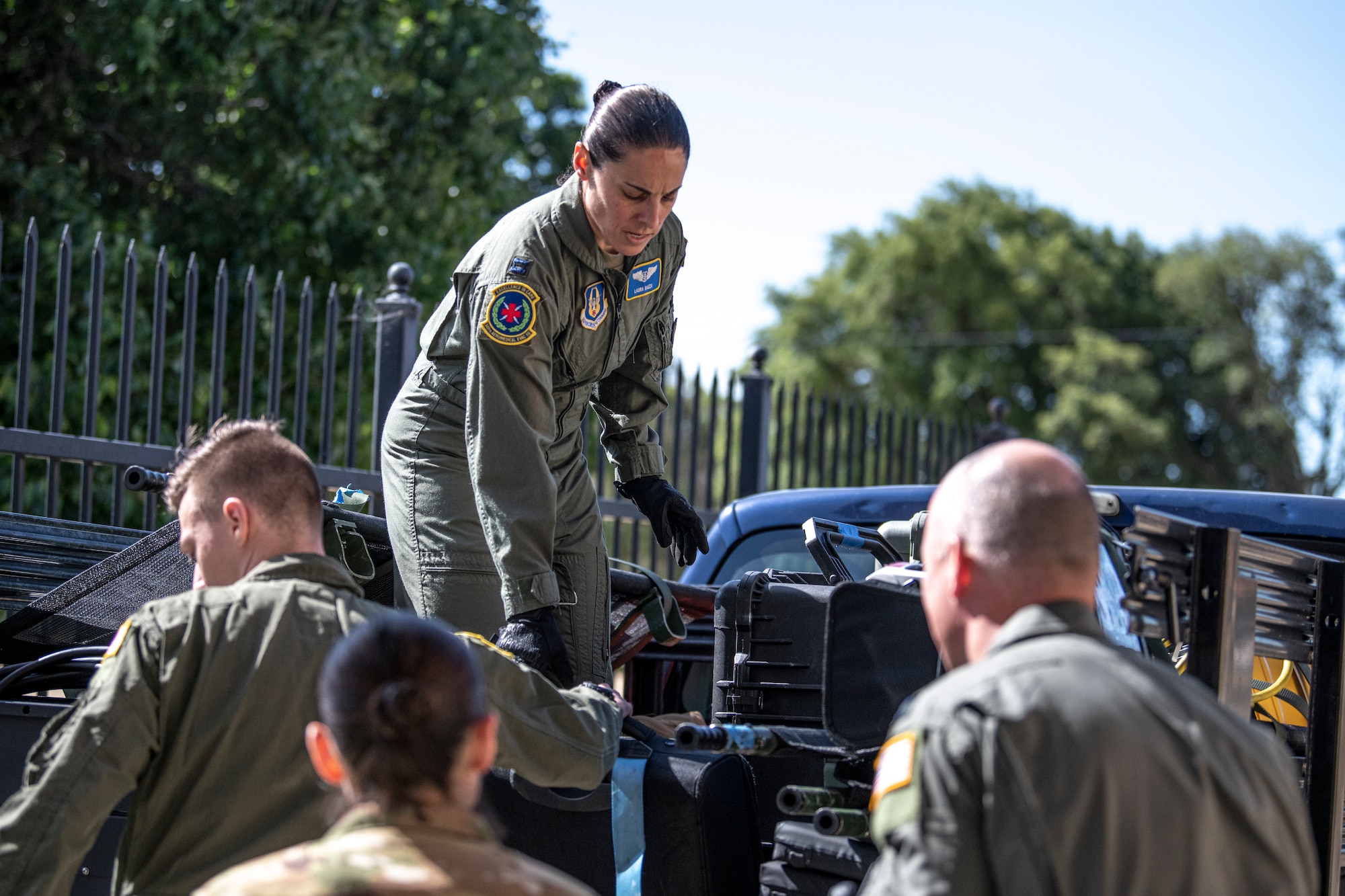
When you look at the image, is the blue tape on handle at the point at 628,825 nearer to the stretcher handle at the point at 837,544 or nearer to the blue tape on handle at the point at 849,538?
the stretcher handle at the point at 837,544

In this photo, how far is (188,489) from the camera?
2242 millimetres

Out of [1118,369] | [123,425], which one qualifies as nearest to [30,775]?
[123,425]

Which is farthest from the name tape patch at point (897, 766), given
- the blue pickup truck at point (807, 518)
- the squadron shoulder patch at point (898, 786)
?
the blue pickup truck at point (807, 518)

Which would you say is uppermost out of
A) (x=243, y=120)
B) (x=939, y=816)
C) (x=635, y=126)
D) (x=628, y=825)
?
(x=243, y=120)

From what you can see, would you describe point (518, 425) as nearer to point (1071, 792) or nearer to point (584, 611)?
point (584, 611)

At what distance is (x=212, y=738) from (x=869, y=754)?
1133 mm

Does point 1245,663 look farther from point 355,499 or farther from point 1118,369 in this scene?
point 1118,369

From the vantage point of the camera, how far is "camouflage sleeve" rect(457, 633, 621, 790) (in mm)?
2299

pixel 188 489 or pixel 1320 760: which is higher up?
pixel 188 489

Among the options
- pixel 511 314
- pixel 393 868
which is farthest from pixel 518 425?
pixel 393 868

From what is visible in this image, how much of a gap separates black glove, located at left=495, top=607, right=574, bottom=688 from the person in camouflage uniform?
1148 millimetres

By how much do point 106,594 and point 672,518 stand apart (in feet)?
4.37

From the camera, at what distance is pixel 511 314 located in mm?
2904

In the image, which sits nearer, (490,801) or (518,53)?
(490,801)
